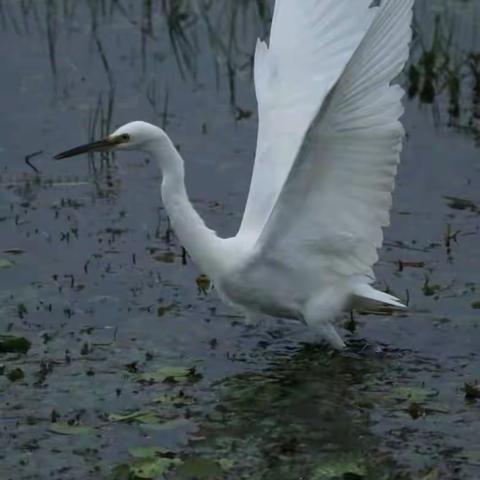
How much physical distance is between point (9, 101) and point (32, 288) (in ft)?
11.6

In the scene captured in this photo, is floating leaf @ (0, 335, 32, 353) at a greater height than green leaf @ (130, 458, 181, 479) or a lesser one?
greater

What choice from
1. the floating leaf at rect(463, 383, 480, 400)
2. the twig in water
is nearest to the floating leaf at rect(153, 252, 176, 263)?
the twig in water

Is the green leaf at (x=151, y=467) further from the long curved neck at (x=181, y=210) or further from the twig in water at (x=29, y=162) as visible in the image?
the twig in water at (x=29, y=162)

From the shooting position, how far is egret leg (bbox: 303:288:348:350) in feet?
27.9

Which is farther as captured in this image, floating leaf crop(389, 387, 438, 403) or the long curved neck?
the long curved neck

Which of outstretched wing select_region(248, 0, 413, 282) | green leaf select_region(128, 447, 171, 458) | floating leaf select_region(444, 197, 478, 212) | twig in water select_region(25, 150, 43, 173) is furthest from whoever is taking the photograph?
twig in water select_region(25, 150, 43, 173)

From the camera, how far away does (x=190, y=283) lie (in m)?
9.63

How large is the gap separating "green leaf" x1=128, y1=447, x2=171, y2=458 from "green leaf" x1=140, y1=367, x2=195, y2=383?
937 mm

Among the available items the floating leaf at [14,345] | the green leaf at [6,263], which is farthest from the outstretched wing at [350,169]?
the green leaf at [6,263]

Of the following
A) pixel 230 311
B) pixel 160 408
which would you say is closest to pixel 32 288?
pixel 230 311

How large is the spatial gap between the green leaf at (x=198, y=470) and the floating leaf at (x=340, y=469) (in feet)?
1.46

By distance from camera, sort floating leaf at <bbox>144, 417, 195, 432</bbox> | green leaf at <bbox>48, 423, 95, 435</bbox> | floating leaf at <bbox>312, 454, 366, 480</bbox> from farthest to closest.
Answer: floating leaf at <bbox>144, 417, 195, 432</bbox>
green leaf at <bbox>48, 423, 95, 435</bbox>
floating leaf at <bbox>312, 454, 366, 480</bbox>

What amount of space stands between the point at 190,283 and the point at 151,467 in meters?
2.98

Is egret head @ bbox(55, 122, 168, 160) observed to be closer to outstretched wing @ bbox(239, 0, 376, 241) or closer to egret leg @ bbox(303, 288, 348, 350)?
outstretched wing @ bbox(239, 0, 376, 241)
